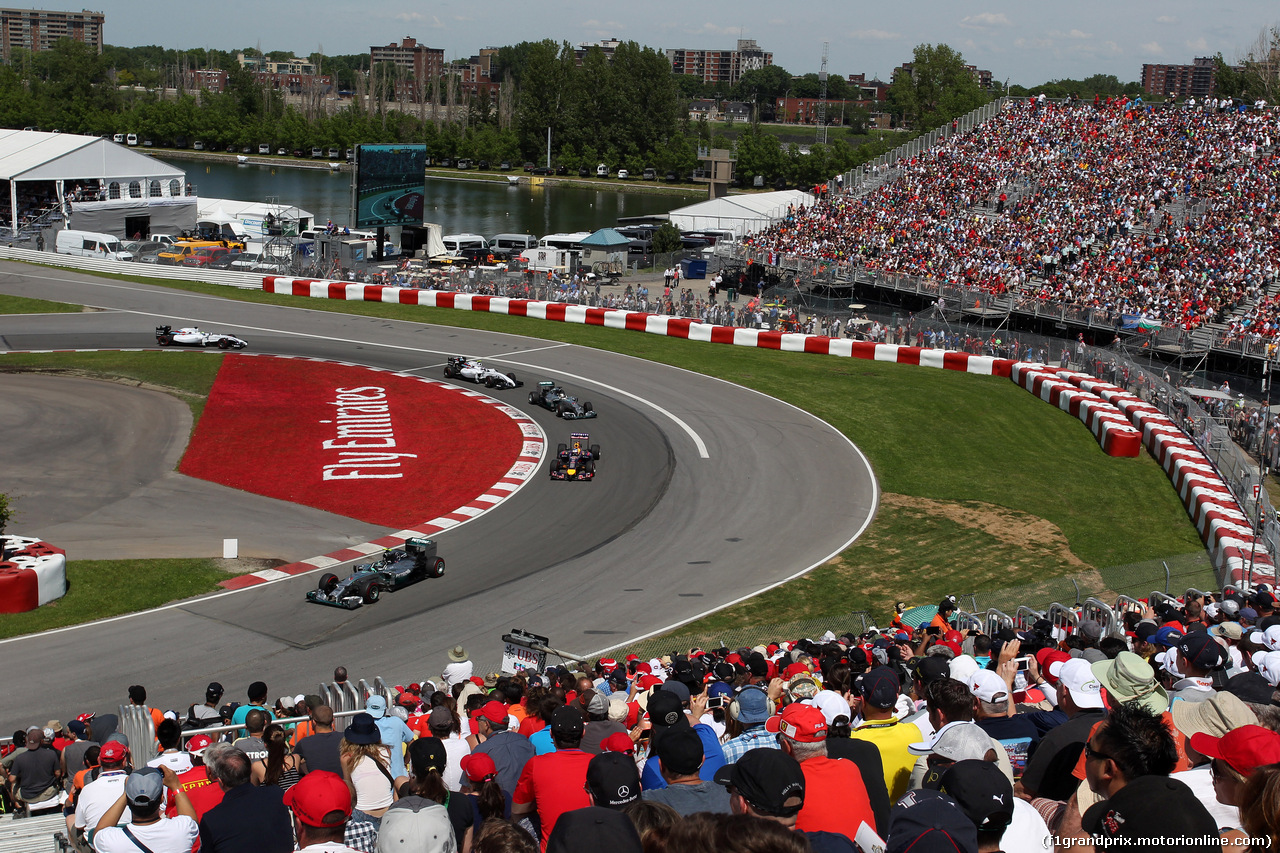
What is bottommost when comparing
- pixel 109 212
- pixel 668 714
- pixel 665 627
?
pixel 665 627

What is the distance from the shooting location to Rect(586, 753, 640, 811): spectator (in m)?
5.91

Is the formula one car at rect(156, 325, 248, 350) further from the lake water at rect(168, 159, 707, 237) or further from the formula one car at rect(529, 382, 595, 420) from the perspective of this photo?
the lake water at rect(168, 159, 707, 237)

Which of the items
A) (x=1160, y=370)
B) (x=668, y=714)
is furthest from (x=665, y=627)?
(x=1160, y=370)

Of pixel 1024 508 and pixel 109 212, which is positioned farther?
pixel 109 212

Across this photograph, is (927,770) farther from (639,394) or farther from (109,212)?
(109,212)

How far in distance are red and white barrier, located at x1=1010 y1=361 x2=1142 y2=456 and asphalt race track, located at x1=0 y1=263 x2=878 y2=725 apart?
7382 millimetres

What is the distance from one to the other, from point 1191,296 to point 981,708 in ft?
132

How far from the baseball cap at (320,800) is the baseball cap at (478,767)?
129 cm

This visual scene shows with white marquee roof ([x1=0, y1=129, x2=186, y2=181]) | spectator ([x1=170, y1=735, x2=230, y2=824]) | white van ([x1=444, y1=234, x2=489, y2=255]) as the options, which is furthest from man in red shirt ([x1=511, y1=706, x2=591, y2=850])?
white marquee roof ([x1=0, y1=129, x2=186, y2=181])

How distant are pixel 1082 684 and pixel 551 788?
13.8ft

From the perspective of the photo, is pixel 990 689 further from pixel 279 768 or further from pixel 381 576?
pixel 381 576

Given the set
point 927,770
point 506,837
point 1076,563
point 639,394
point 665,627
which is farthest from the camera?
point 639,394

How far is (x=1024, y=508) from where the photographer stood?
26875 mm

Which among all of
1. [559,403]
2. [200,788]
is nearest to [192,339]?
[559,403]
